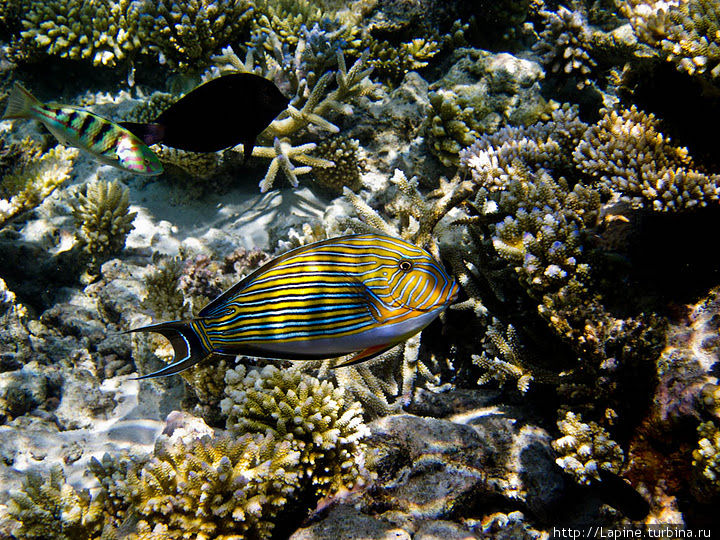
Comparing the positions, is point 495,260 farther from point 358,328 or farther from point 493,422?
point 358,328

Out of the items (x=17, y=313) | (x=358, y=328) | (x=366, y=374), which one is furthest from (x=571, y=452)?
(x=17, y=313)

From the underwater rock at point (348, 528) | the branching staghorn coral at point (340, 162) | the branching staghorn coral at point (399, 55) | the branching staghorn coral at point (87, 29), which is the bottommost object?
the underwater rock at point (348, 528)

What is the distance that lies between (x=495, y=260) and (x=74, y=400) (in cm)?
427

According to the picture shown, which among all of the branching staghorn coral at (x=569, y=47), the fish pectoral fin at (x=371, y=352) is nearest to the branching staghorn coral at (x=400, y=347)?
the fish pectoral fin at (x=371, y=352)

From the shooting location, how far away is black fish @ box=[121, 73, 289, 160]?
7.27 feet

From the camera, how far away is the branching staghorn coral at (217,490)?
92.4 inches

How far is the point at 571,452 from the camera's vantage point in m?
2.59

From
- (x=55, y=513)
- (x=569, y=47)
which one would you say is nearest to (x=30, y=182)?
(x=55, y=513)

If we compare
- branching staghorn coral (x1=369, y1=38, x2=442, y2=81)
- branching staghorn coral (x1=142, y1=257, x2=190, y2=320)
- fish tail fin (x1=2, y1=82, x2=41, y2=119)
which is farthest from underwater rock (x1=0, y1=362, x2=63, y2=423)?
branching staghorn coral (x1=369, y1=38, x2=442, y2=81)

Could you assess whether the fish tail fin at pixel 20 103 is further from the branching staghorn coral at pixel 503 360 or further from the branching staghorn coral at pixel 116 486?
the branching staghorn coral at pixel 503 360

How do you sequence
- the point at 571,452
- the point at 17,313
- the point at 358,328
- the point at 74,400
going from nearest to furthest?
the point at 358,328
the point at 571,452
the point at 74,400
the point at 17,313

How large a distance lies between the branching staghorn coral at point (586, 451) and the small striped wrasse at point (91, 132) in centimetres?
327

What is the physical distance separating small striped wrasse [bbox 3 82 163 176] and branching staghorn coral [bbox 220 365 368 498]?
5.54 feet

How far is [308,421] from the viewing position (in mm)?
2709
